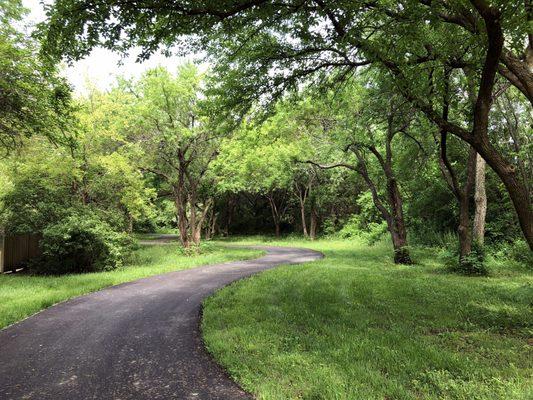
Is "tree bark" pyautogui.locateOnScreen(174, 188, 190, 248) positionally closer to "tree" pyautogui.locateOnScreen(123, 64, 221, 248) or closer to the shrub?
"tree" pyautogui.locateOnScreen(123, 64, 221, 248)

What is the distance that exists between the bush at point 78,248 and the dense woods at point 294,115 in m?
0.89

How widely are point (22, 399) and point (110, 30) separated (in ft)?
17.2

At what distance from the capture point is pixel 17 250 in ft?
48.4

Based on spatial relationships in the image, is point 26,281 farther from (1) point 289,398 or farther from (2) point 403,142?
(2) point 403,142

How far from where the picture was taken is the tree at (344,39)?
514 centimetres

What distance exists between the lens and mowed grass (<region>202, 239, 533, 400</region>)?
13.5 ft

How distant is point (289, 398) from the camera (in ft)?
12.9

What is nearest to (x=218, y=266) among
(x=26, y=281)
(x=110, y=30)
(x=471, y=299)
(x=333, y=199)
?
(x=26, y=281)

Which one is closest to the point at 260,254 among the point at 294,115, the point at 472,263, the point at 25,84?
the point at 294,115

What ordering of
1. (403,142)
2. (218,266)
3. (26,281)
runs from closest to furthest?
(26,281)
(218,266)
(403,142)

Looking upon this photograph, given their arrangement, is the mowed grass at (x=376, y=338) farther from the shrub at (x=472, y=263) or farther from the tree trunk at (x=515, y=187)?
the tree trunk at (x=515, y=187)

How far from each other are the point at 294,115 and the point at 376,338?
551 inches

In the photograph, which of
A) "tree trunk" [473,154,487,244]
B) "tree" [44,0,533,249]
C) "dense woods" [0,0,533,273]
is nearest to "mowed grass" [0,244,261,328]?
"dense woods" [0,0,533,273]

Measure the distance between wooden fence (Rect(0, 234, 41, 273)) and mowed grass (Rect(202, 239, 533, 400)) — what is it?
10278mm
